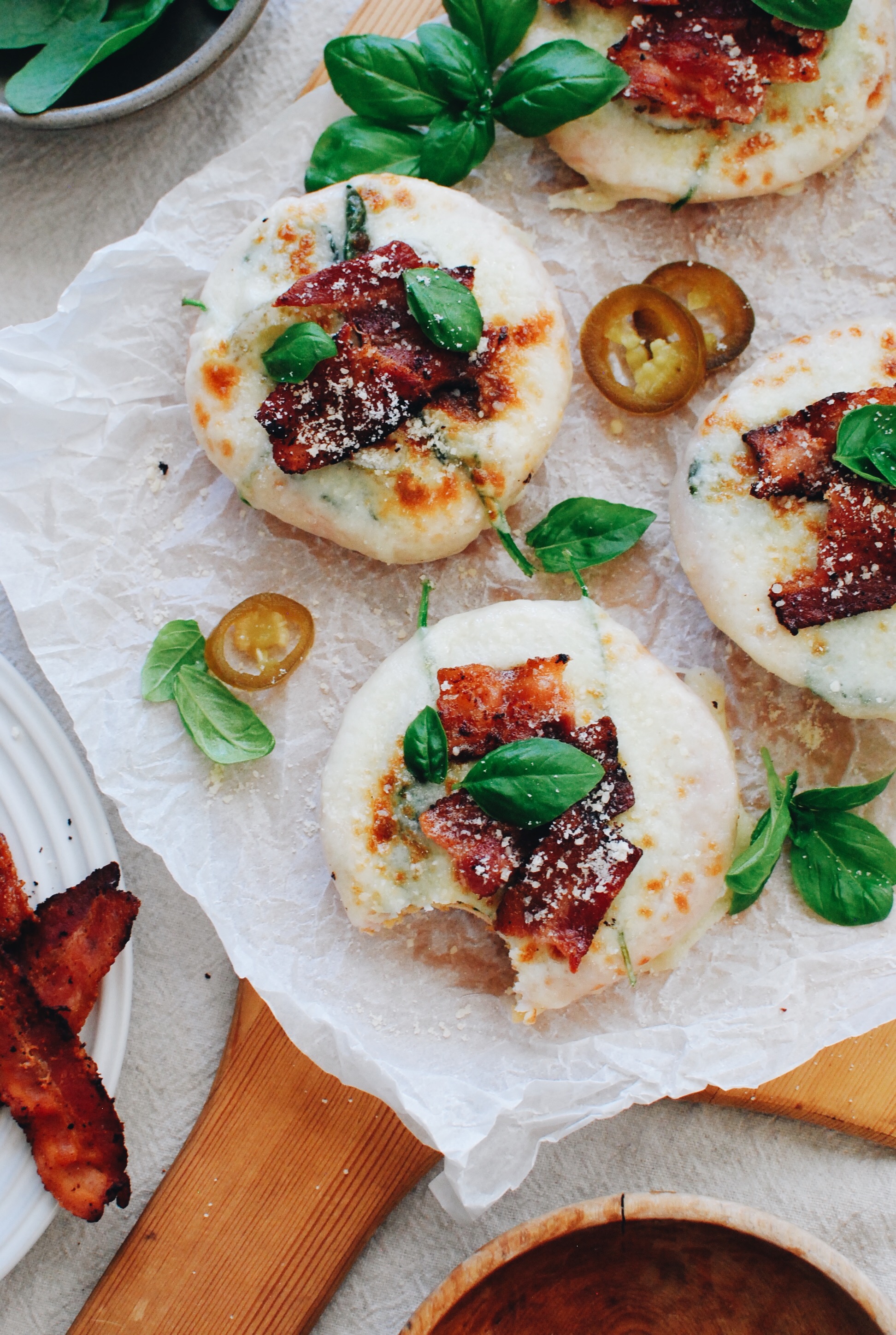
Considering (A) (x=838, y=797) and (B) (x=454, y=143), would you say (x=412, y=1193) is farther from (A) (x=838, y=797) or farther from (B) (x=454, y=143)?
(B) (x=454, y=143)

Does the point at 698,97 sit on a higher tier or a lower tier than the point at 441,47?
lower

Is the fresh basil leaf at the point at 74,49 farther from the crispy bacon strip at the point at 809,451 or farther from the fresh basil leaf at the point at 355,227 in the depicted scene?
the crispy bacon strip at the point at 809,451

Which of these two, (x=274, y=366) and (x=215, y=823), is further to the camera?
(x=215, y=823)

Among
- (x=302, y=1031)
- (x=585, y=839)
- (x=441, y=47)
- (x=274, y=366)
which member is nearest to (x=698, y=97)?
(x=441, y=47)

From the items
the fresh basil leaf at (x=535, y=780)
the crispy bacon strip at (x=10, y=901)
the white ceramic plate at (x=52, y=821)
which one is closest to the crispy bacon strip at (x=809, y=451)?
the fresh basil leaf at (x=535, y=780)

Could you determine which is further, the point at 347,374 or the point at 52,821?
the point at 52,821

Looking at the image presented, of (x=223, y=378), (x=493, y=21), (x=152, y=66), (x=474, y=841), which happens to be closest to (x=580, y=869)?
(x=474, y=841)

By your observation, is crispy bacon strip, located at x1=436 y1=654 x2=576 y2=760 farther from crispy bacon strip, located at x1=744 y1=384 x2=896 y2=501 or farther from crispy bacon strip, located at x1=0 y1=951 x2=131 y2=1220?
crispy bacon strip, located at x1=0 y1=951 x2=131 y2=1220

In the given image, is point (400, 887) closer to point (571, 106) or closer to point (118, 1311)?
point (118, 1311)
